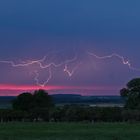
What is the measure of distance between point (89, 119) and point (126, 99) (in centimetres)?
1733

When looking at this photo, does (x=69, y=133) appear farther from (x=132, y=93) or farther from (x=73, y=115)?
(x=132, y=93)

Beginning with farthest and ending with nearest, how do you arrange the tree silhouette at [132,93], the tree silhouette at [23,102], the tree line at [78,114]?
the tree silhouette at [23,102], the tree silhouette at [132,93], the tree line at [78,114]

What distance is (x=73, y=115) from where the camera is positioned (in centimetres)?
8219

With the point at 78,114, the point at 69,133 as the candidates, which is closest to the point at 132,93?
the point at 78,114

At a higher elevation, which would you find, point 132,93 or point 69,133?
point 132,93

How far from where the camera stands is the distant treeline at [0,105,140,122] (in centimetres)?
7969

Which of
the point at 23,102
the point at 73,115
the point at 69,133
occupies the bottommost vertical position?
the point at 69,133

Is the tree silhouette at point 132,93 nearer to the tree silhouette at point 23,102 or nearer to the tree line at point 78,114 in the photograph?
the tree line at point 78,114

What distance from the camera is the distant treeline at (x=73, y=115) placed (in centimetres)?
7969

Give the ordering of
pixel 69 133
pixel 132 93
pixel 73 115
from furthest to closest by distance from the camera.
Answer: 1. pixel 132 93
2. pixel 73 115
3. pixel 69 133

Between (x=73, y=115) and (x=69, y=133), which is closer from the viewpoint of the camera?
(x=69, y=133)

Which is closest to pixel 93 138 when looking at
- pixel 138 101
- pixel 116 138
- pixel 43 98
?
pixel 116 138

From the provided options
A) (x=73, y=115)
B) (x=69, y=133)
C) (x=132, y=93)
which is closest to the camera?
(x=69, y=133)

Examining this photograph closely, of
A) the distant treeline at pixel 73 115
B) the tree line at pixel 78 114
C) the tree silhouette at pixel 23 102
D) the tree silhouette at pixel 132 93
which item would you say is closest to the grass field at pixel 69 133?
the tree line at pixel 78 114
